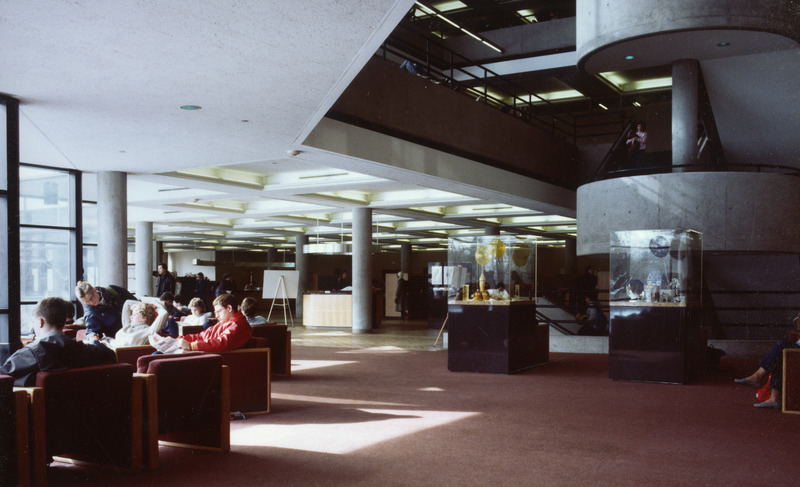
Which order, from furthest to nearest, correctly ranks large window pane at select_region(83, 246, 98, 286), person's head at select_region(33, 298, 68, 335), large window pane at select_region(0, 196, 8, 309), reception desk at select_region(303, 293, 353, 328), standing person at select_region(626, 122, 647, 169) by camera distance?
reception desk at select_region(303, 293, 353, 328)
standing person at select_region(626, 122, 647, 169)
large window pane at select_region(83, 246, 98, 286)
large window pane at select_region(0, 196, 8, 309)
person's head at select_region(33, 298, 68, 335)

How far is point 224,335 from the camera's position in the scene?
6.94 meters

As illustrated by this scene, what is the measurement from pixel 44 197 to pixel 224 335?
5.09 m

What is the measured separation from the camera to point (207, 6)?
480 centimetres

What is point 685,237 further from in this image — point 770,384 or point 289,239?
point 289,239

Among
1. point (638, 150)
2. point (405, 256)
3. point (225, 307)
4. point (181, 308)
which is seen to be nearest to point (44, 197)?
point (181, 308)

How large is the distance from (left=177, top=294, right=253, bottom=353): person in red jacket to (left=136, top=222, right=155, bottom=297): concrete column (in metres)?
11.4

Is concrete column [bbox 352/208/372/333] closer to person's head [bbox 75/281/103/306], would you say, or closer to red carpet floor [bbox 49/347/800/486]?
red carpet floor [bbox 49/347/800/486]

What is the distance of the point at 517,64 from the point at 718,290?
7713mm

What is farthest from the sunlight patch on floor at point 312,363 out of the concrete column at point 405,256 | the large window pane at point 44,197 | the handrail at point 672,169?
the concrete column at point 405,256

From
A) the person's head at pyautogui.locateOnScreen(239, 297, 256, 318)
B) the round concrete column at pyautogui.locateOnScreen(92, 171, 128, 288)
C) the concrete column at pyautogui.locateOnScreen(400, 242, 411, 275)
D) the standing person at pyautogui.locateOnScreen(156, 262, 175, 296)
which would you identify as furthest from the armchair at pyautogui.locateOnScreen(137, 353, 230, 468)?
the concrete column at pyautogui.locateOnScreen(400, 242, 411, 275)

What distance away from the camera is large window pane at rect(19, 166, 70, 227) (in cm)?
963

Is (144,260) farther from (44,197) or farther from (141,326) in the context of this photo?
(141,326)

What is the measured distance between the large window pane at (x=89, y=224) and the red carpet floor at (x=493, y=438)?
18.3 ft

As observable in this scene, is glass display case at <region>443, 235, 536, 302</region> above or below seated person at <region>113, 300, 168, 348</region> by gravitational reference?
above
